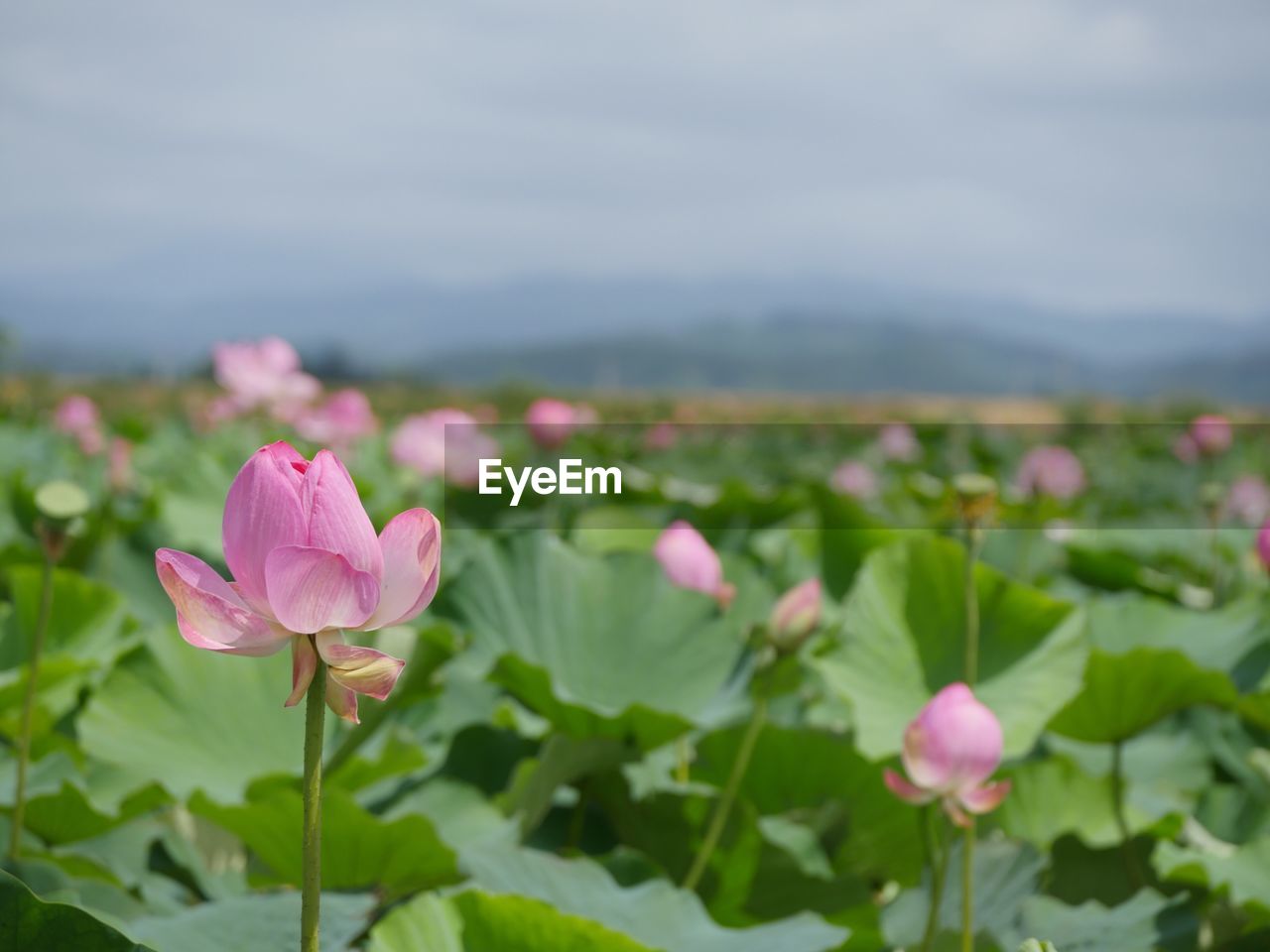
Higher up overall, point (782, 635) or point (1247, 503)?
point (782, 635)

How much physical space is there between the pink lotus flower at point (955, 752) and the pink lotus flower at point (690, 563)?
0.53m

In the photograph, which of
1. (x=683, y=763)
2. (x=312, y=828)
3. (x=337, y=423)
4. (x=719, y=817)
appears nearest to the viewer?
(x=312, y=828)

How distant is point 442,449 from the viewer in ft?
9.62

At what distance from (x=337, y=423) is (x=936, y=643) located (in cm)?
224

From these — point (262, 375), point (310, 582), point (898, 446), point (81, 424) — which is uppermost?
point (310, 582)

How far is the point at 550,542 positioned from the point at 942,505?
154 centimetres

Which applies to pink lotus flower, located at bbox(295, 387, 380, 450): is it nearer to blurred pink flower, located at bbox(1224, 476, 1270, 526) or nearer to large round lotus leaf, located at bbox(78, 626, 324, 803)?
large round lotus leaf, located at bbox(78, 626, 324, 803)

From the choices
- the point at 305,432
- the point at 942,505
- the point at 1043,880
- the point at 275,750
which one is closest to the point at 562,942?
the point at 1043,880

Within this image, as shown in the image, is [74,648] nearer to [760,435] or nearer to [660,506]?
[660,506]

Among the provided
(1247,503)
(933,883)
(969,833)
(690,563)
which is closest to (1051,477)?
(1247,503)

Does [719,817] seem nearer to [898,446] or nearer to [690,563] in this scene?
[690,563]

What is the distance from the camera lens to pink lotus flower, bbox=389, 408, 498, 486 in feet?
9.29

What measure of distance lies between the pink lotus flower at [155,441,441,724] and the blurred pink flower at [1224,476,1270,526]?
3337mm

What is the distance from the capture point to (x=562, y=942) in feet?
2.43
